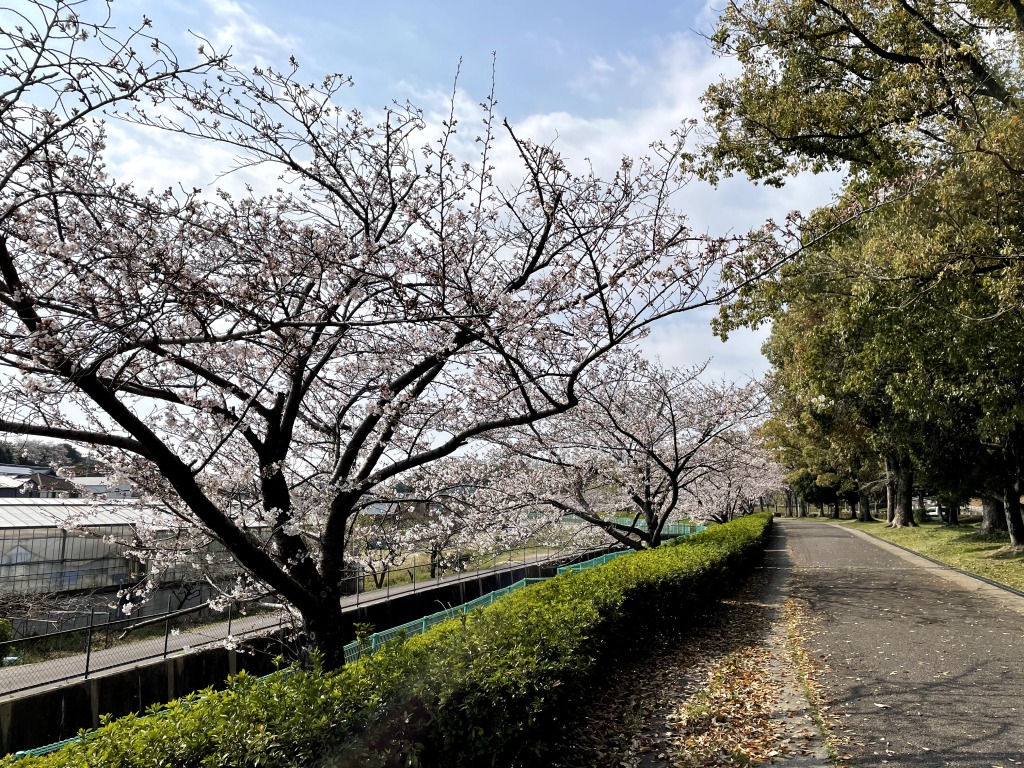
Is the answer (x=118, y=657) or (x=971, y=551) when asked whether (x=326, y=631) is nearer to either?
(x=118, y=657)

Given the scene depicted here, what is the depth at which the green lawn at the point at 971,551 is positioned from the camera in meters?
14.6

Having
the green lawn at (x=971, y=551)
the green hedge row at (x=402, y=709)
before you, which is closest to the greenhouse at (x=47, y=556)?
the green hedge row at (x=402, y=709)

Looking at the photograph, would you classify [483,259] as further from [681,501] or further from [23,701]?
[681,501]

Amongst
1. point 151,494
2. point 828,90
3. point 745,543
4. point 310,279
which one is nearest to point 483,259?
point 310,279

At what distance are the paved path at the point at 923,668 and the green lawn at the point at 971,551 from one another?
1.84 meters

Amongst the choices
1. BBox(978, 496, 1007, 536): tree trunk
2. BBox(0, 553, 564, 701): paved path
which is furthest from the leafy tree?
BBox(978, 496, 1007, 536): tree trunk

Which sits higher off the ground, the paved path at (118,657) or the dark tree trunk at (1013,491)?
the dark tree trunk at (1013,491)

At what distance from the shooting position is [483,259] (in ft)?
17.6

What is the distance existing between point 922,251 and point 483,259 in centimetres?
677

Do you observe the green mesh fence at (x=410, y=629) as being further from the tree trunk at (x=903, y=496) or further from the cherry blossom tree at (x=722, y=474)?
the tree trunk at (x=903, y=496)

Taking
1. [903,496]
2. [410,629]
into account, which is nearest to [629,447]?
[410,629]

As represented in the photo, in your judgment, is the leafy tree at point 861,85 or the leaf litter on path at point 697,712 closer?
the leaf litter on path at point 697,712

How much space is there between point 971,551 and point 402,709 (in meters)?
22.9

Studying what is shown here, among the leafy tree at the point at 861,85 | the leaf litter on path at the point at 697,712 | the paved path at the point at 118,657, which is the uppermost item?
the leafy tree at the point at 861,85
